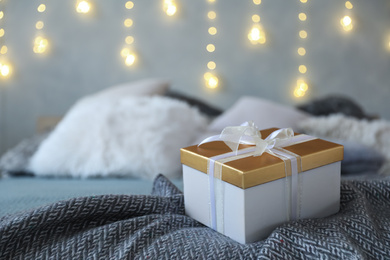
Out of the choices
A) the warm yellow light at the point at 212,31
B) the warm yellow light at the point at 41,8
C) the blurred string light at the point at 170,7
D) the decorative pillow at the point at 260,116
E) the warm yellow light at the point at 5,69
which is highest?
the warm yellow light at the point at 41,8

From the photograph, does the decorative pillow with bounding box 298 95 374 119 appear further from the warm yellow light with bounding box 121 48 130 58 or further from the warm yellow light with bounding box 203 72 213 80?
the warm yellow light with bounding box 121 48 130 58

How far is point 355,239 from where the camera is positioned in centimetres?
69

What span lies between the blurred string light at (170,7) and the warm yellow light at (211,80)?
37 cm

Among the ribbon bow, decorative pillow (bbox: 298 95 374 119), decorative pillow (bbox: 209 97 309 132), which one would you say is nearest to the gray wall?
decorative pillow (bbox: 298 95 374 119)

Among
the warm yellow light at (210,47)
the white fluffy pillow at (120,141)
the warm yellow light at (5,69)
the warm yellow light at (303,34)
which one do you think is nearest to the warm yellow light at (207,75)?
the warm yellow light at (210,47)

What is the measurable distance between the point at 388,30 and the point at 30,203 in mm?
2064

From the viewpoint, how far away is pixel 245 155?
743 mm

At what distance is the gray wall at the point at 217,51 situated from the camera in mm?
2400

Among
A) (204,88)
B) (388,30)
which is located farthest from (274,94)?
(388,30)

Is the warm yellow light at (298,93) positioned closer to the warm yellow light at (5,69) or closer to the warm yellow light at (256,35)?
the warm yellow light at (256,35)

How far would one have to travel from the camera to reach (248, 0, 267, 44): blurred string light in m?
2.37

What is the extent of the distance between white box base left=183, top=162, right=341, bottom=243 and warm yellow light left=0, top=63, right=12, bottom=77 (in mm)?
2024

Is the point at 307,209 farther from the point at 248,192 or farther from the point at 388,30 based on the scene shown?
the point at 388,30

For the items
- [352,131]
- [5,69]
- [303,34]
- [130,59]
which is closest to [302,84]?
[303,34]
